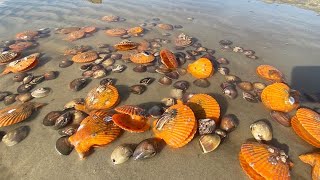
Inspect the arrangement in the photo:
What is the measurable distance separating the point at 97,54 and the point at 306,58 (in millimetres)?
5905

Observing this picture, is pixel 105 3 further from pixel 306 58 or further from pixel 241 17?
pixel 306 58

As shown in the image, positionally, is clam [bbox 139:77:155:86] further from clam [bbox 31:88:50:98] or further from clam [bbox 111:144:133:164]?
clam [bbox 31:88:50:98]

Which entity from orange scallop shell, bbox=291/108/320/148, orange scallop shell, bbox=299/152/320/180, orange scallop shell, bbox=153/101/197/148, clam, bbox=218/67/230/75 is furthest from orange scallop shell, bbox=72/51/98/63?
orange scallop shell, bbox=299/152/320/180

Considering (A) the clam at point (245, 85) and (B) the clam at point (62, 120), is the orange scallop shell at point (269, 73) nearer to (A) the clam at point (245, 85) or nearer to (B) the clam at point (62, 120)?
(A) the clam at point (245, 85)

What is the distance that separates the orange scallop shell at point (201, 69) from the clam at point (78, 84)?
246 centimetres

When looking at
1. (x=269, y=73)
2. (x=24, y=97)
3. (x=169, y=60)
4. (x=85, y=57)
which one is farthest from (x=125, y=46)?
(x=269, y=73)

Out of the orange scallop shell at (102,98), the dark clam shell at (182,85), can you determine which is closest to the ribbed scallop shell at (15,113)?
the orange scallop shell at (102,98)

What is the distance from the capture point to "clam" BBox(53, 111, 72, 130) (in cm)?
400

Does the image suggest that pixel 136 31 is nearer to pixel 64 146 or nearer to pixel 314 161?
pixel 64 146

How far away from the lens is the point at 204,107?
4219 millimetres

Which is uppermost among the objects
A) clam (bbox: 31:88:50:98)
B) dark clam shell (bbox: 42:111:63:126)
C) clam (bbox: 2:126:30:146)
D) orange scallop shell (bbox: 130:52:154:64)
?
orange scallop shell (bbox: 130:52:154:64)

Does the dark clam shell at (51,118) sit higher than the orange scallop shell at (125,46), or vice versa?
the orange scallop shell at (125,46)

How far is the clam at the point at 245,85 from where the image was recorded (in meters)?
5.15

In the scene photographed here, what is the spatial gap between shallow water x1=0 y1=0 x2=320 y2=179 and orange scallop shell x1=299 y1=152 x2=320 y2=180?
0.09 meters
